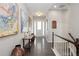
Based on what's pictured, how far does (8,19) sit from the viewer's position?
210 cm

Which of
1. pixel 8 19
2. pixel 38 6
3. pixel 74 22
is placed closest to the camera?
pixel 8 19

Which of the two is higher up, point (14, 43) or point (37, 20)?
point (37, 20)

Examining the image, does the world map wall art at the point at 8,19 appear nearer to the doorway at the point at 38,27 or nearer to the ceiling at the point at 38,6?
the ceiling at the point at 38,6

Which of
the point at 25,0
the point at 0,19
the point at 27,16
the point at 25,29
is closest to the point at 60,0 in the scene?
the point at 25,0

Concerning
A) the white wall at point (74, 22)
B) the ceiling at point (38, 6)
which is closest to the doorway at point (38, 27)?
the ceiling at point (38, 6)

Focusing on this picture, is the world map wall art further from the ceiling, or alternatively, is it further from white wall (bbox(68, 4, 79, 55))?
white wall (bbox(68, 4, 79, 55))

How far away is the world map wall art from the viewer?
1905mm

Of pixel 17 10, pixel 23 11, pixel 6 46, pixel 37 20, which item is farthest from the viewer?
pixel 37 20

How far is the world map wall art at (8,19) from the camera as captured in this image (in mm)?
1905

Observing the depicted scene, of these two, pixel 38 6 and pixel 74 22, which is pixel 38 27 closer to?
pixel 38 6

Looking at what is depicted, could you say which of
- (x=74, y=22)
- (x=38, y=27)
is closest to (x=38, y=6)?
(x=38, y=27)

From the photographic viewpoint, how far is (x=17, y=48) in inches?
87.1

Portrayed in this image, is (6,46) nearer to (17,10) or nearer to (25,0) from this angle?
(17,10)

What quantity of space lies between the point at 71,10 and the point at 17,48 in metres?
1.45
